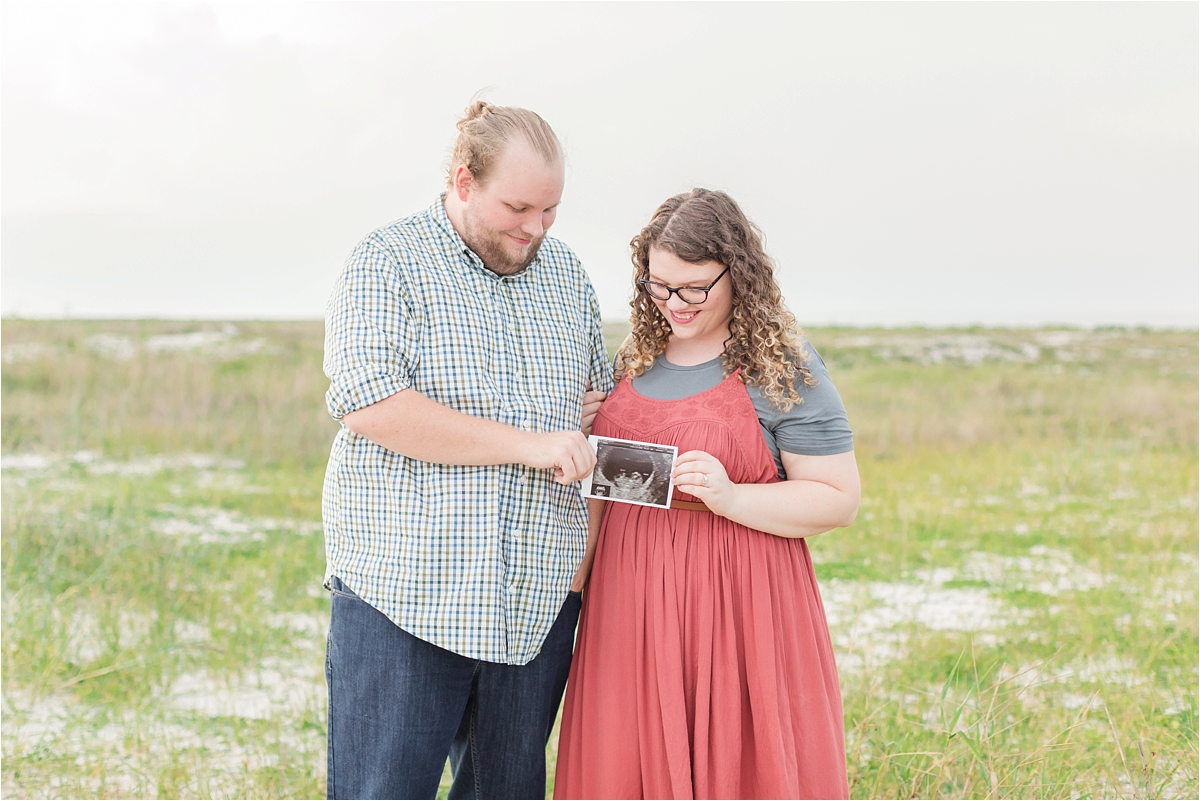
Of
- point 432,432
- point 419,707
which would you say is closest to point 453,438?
point 432,432

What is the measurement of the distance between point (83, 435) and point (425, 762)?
10.9m

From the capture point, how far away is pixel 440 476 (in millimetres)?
2236

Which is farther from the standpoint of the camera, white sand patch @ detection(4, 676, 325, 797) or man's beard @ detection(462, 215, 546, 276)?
white sand patch @ detection(4, 676, 325, 797)

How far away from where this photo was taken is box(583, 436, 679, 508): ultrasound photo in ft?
7.52

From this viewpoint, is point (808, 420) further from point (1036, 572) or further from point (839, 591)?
point (1036, 572)

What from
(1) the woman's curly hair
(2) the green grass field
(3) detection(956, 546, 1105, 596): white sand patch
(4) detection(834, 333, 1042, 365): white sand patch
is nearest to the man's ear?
(1) the woman's curly hair

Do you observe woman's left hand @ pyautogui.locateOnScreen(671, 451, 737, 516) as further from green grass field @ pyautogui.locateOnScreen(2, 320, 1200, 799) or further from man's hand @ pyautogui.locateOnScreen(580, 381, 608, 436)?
green grass field @ pyautogui.locateOnScreen(2, 320, 1200, 799)

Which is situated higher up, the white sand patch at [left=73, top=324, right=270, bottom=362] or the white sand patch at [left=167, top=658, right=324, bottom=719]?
the white sand patch at [left=73, top=324, right=270, bottom=362]

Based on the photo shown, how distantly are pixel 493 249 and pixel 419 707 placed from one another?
113 cm

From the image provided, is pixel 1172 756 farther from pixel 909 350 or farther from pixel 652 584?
pixel 909 350

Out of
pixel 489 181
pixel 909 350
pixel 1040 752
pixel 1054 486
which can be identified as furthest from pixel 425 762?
pixel 909 350

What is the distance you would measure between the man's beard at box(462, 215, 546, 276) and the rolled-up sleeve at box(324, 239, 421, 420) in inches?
8.0

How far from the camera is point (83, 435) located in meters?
11.5

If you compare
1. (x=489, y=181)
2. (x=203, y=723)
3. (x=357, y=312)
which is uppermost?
(x=489, y=181)
